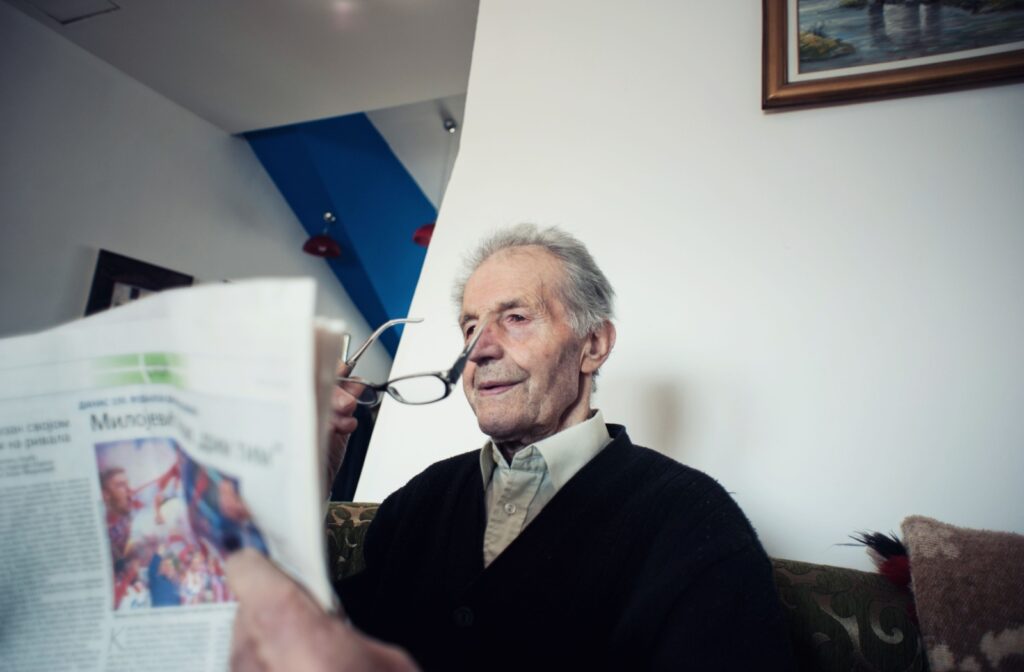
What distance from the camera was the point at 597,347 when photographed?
3.45ft

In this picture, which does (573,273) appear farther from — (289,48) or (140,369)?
(289,48)

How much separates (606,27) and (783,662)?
151cm

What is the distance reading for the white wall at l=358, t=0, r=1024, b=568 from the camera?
984mm

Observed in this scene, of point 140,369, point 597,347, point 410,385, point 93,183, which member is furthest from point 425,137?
point 140,369

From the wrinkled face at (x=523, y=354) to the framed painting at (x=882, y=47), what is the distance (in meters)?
0.75

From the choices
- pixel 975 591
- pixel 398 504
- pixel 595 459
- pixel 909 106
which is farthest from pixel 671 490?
pixel 909 106

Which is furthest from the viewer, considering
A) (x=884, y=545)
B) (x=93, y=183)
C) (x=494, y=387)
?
(x=93, y=183)

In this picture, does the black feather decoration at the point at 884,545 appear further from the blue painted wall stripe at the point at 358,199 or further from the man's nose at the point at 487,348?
the blue painted wall stripe at the point at 358,199

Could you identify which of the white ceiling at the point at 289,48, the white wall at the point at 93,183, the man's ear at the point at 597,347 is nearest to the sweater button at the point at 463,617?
the man's ear at the point at 597,347

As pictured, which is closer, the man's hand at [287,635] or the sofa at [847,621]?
the man's hand at [287,635]

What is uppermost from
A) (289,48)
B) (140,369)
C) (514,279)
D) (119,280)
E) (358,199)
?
(289,48)

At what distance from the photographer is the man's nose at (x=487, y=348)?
94cm

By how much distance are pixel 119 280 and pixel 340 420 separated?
305cm

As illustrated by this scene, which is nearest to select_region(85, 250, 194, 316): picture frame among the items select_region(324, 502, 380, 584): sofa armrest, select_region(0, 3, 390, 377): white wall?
select_region(0, 3, 390, 377): white wall
